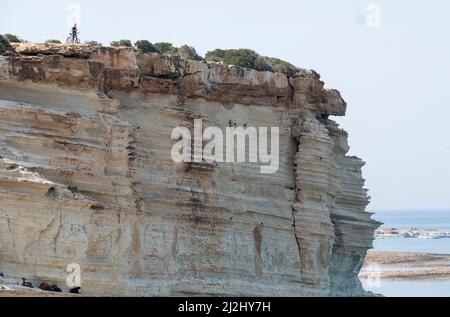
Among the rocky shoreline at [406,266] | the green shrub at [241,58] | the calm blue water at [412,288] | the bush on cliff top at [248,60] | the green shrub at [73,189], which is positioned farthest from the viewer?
the rocky shoreline at [406,266]

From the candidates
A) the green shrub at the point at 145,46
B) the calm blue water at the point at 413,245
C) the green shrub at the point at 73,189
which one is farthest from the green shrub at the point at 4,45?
the calm blue water at the point at 413,245

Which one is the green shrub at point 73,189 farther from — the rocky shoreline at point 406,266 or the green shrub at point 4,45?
the rocky shoreline at point 406,266

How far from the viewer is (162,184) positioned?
49656 millimetres

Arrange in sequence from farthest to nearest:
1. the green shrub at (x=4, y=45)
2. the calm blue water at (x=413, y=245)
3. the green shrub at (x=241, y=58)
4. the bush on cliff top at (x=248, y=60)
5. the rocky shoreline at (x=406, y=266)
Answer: the calm blue water at (x=413, y=245), the rocky shoreline at (x=406, y=266), the green shrub at (x=241, y=58), the bush on cliff top at (x=248, y=60), the green shrub at (x=4, y=45)

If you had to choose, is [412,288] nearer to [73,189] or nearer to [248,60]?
[248,60]

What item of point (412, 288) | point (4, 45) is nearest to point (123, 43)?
point (4, 45)

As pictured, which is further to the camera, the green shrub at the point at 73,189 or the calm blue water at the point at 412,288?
the calm blue water at the point at 412,288

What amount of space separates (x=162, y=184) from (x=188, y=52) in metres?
7.42

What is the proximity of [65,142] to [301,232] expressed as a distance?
11.0 meters

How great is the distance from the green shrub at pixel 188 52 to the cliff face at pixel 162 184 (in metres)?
2.71

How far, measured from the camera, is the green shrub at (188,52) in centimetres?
5538

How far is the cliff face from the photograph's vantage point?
4525 centimetres

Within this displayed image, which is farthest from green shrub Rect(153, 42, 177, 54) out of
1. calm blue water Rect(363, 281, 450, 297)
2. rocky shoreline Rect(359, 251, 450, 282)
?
rocky shoreline Rect(359, 251, 450, 282)
